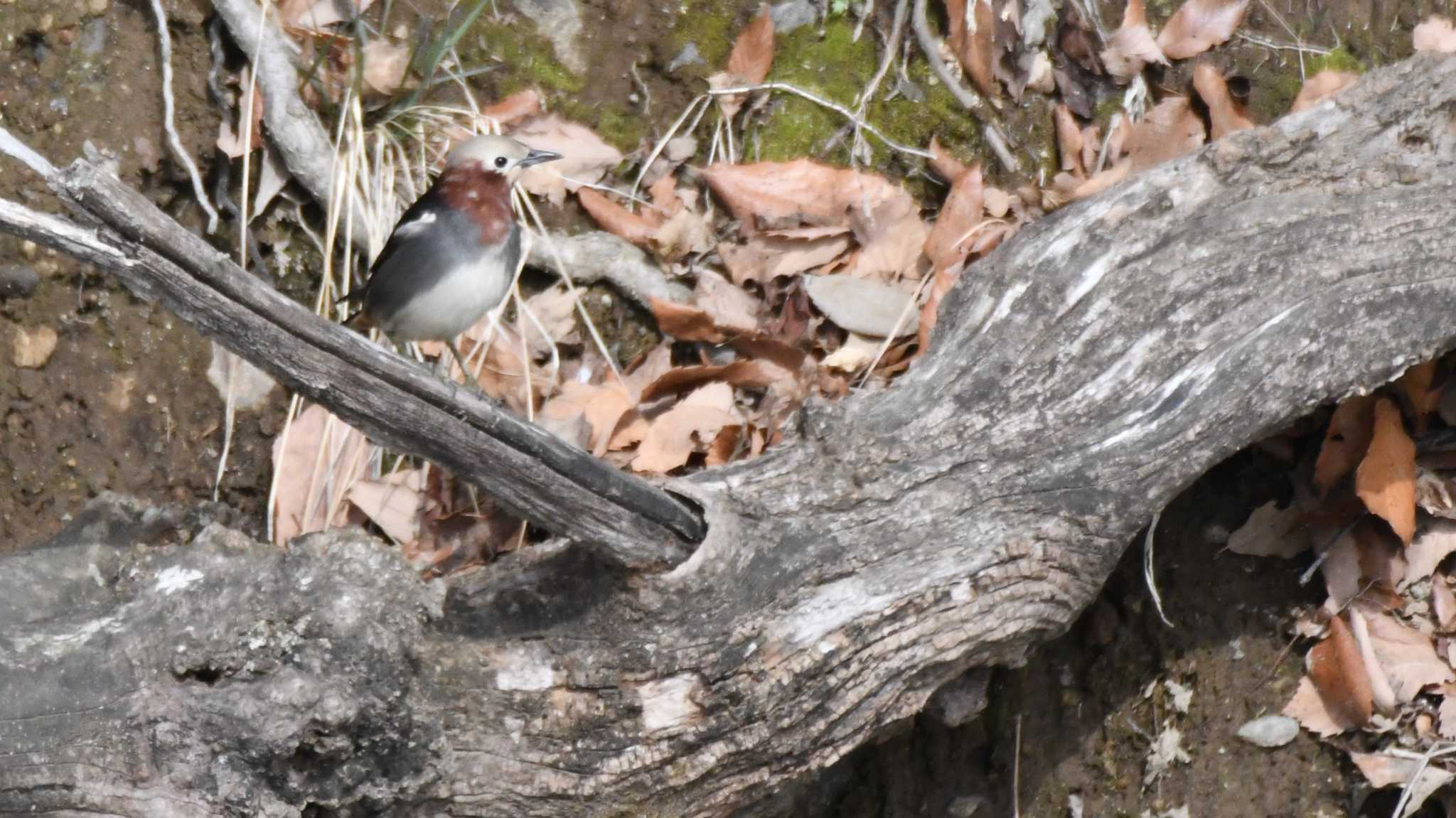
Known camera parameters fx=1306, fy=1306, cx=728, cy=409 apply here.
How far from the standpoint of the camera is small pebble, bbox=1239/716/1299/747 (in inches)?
145

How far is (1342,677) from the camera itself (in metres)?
3.60

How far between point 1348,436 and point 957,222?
4.31 feet

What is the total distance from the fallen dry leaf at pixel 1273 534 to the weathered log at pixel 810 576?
1.81ft

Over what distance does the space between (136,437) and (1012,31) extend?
3.11 metres

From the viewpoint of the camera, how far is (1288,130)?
3467 millimetres

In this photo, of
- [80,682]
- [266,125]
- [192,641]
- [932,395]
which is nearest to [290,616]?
[192,641]

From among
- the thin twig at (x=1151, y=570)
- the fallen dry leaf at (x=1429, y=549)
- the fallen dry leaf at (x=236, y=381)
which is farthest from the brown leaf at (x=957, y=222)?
the fallen dry leaf at (x=236, y=381)

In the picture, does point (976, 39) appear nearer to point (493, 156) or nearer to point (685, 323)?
point (685, 323)

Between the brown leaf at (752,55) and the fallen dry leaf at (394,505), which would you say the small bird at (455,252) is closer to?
the fallen dry leaf at (394,505)

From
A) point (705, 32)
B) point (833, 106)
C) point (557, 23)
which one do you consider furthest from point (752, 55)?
point (557, 23)

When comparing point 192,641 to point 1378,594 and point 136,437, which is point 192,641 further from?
point 1378,594

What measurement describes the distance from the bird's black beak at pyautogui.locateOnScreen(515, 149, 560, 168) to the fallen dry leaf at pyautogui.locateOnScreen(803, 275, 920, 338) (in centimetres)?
89

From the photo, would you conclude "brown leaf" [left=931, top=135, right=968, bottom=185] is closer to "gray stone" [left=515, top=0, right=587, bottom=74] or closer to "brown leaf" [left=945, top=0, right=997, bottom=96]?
"brown leaf" [left=945, top=0, right=997, bottom=96]

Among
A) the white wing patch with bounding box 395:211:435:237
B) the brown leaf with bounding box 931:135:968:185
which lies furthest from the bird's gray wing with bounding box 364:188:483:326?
the brown leaf with bounding box 931:135:968:185
